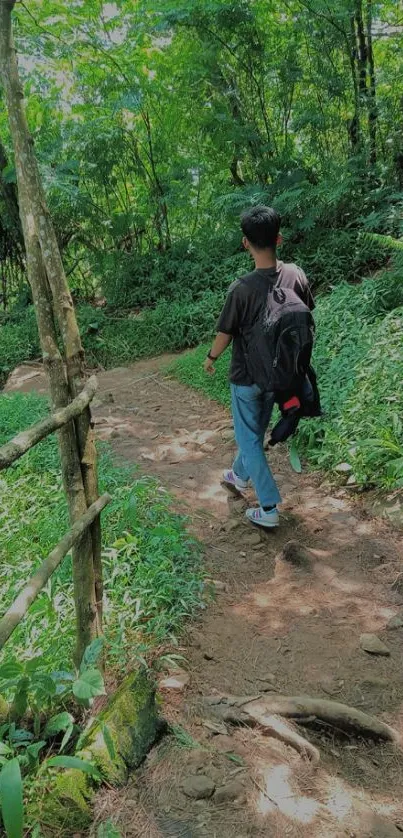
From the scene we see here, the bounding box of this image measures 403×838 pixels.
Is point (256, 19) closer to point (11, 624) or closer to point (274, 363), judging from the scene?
point (274, 363)

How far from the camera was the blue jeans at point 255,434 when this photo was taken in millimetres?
3615

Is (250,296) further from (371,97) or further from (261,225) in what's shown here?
(371,97)

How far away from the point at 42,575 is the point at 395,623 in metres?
1.86

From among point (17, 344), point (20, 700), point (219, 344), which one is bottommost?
point (20, 700)

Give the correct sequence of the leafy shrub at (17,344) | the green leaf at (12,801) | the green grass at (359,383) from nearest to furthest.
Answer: the green leaf at (12,801)
the green grass at (359,383)
the leafy shrub at (17,344)


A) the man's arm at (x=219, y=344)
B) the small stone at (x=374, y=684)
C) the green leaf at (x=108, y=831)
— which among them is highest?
the man's arm at (x=219, y=344)

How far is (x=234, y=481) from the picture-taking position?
430cm

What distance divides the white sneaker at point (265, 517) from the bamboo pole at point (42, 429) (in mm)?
1764

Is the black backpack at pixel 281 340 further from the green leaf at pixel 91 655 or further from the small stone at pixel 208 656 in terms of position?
the green leaf at pixel 91 655

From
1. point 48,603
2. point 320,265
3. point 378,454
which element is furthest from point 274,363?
point 320,265

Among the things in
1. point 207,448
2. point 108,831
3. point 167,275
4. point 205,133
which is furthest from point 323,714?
point 205,133

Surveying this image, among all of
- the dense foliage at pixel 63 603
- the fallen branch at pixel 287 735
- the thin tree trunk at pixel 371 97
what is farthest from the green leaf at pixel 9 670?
the thin tree trunk at pixel 371 97

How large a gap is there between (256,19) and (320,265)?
404cm

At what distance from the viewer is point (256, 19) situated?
28.4 feet
